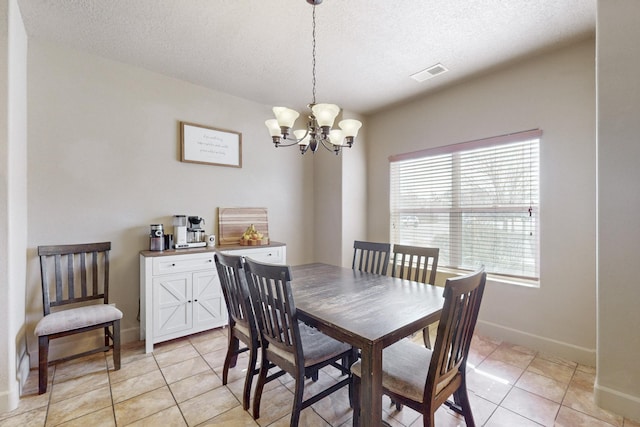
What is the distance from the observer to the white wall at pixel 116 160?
239cm

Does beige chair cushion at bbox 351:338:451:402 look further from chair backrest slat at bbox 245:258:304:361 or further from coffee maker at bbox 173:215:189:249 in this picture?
coffee maker at bbox 173:215:189:249

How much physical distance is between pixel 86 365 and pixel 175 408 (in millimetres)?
1120

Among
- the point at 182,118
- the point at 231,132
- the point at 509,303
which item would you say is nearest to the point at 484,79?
the point at 509,303

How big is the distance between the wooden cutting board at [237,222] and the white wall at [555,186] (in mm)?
2632

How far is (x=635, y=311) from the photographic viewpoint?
1.76 meters

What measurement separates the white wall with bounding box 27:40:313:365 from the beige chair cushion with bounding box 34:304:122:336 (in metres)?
0.48

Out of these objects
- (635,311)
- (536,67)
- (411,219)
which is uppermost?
(536,67)

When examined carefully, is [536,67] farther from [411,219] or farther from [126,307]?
[126,307]

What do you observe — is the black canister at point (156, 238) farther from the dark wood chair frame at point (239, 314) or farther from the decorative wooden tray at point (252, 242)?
the dark wood chair frame at point (239, 314)

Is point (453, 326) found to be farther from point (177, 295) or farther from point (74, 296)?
point (74, 296)

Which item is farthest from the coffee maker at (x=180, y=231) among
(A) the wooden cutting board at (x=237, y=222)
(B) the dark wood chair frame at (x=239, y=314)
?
(B) the dark wood chair frame at (x=239, y=314)

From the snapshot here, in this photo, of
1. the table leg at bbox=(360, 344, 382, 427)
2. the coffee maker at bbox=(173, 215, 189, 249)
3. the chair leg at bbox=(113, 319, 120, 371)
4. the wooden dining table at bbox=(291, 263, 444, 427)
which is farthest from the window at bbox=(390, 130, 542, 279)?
the chair leg at bbox=(113, 319, 120, 371)

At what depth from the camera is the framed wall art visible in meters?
3.12

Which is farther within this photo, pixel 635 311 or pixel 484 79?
pixel 484 79
